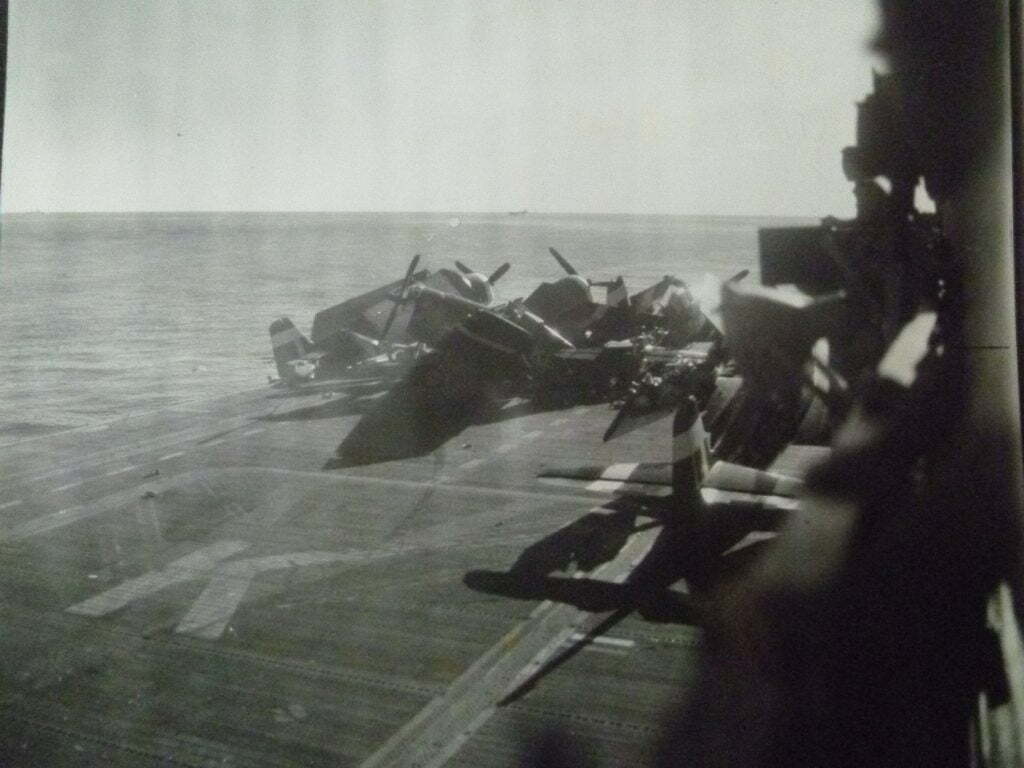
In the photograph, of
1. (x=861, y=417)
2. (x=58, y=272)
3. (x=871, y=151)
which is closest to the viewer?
(x=861, y=417)

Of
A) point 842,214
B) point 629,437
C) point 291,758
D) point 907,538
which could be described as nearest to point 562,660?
point 291,758

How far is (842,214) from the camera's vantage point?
11.9 metres

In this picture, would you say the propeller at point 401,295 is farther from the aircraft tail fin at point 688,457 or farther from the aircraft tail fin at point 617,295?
the aircraft tail fin at point 688,457

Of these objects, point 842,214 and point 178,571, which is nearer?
point 842,214

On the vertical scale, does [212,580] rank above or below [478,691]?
above

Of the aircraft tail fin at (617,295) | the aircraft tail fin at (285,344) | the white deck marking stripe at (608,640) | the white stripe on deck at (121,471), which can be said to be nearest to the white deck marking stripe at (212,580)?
the white deck marking stripe at (608,640)

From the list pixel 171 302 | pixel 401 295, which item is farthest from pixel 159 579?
pixel 171 302

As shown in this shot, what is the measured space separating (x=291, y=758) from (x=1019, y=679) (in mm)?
9663

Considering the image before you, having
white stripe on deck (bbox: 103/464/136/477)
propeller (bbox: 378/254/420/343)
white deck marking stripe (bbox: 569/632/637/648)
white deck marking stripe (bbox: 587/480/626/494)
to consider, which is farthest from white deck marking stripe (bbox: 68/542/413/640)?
propeller (bbox: 378/254/420/343)

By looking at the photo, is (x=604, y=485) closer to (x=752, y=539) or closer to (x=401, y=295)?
(x=752, y=539)

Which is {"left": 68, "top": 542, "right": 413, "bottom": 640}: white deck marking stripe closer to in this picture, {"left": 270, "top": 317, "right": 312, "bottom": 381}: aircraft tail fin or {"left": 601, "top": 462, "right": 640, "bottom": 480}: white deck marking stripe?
{"left": 601, "top": 462, "right": 640, "bottom": 480}: white deck marking stripe

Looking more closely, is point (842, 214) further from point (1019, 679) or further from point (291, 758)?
point (291, 758)

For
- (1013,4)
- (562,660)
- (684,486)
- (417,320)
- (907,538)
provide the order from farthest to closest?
(417,320) < (684,486) < (907,538) < (562,660) < (1013,4)

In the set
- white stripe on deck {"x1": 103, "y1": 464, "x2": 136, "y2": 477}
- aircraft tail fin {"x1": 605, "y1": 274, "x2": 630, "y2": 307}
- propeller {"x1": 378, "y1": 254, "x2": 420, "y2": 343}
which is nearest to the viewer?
white stripe on deck {"x1": 103, "y1": 464, "x2": 136, "y2": 477}
